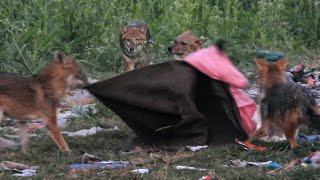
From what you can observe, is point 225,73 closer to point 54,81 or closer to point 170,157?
point 170,157

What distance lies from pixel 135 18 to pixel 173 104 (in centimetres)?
673

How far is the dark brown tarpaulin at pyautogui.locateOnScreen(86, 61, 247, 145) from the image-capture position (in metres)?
8.27

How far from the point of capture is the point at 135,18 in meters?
14.8

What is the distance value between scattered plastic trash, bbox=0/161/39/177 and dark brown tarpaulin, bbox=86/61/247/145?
4.09ft

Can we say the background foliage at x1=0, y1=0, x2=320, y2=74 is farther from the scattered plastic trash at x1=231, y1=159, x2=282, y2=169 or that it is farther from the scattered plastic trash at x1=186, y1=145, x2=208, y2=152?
the scattered plastic trash at x1=231, y1=159, x2=282, y2=169

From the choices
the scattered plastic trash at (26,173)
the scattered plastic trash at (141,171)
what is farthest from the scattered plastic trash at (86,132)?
the scattered plastic trash at (141,171)

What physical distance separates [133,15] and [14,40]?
312 centimetres

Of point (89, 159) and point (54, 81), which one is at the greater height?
point (54, 81)

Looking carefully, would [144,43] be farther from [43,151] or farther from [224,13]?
[43,151]

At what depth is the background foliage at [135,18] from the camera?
12883 millimetres

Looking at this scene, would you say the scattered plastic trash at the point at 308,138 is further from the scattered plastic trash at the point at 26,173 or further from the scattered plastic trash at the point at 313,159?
the scattered plastic trash at the point at 26,173

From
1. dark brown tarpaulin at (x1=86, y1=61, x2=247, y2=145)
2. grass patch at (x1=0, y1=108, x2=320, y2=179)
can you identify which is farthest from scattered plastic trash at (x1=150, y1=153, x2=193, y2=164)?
dark brown tarpaulin at (x1=86, y1=61, x2=247, y2=145)

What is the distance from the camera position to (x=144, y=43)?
1312 centimetres

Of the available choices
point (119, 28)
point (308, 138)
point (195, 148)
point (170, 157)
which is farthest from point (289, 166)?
point (119, 28)
